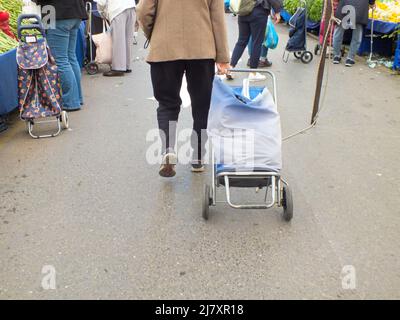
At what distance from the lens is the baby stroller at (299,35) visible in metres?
8.38

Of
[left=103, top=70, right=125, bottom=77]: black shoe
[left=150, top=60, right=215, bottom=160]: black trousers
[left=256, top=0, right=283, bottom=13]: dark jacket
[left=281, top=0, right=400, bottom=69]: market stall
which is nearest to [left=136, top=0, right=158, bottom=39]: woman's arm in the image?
[left=150, top=60, right=215, bottom=160]: black trousers

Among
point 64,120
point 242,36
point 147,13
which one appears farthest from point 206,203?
point 242,36

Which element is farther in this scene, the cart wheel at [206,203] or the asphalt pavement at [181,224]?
the cart wheel at [206,203]

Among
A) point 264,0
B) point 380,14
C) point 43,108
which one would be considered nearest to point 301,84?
point 264,0

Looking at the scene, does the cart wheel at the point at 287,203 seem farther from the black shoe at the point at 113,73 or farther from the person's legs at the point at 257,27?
the black shoe at the point at 113,73

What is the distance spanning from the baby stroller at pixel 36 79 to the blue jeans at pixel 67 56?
1.71ft

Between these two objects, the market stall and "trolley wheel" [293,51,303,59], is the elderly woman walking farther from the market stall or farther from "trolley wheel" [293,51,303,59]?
"trolley wheel" [293,51,303,59]

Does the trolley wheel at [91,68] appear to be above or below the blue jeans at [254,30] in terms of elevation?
below

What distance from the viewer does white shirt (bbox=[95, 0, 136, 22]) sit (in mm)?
7129

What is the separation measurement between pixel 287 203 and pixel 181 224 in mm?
803

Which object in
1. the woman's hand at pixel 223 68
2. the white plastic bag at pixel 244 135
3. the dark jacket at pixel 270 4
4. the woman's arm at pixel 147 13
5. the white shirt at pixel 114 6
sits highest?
the woman's arm at pixel 147 13

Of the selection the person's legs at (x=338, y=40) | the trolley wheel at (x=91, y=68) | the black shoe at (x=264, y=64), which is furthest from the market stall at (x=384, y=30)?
the trolley wheel at (x=91, y=68)

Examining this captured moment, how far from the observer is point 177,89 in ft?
11.9

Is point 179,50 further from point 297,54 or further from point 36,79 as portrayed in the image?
point 297,54
